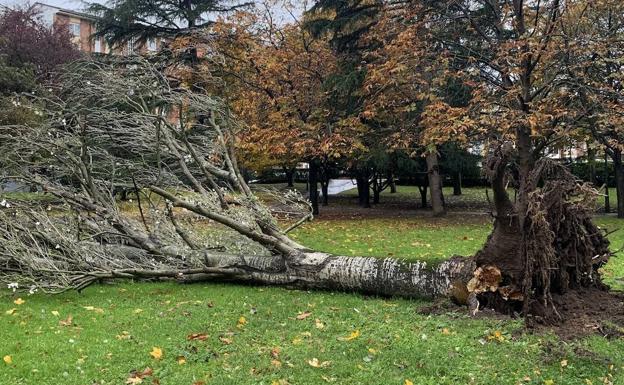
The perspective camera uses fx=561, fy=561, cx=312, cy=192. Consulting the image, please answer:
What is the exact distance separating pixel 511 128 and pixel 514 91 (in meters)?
1.05

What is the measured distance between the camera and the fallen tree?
5.02 m

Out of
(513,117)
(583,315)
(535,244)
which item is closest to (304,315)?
(535,244)

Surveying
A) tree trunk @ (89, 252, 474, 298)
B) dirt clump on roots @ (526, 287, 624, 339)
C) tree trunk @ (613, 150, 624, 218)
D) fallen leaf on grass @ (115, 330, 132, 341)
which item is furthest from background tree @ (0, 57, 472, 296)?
tree trunk @ (613, 150, 624, 218)

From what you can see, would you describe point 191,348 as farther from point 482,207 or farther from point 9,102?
point 482,207

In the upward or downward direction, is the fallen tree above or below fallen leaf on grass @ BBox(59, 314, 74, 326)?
above

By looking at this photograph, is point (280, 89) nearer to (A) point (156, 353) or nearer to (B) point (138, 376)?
(A) point (156, 353)

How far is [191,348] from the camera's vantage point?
4348mm

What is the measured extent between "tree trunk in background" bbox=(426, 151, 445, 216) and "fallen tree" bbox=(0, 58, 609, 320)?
8.00 meters

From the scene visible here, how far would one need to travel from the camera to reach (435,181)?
52.5 ft

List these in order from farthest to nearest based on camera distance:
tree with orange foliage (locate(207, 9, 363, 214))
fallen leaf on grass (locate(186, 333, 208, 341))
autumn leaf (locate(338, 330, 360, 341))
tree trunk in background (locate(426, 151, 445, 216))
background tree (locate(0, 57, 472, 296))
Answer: tree trunk in background (locate(426, 151, 445, 216)) < tree with orange foliage (locate(207, 9, 363, 214)) < background tree (locate(0, 57, 472, 296)) < fallen leaf on grass (locate(186, 333, 208, 341)) < autumn leaf (locate(338, 330, 360, 341))

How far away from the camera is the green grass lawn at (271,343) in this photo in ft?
12.3

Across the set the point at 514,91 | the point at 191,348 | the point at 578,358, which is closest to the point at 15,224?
the point at 191,348

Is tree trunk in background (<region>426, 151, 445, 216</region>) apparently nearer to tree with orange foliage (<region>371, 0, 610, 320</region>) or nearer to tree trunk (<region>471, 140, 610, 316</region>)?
tree with orange foliage (<region>371, 0, 610, 320</region>)

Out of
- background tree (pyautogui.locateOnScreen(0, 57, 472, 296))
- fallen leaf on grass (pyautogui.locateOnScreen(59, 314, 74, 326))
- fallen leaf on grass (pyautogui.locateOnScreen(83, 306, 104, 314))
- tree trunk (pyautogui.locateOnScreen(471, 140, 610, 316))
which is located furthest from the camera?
background tree (pyautogui.locateOnScreen(0, 57, 472, 296))
